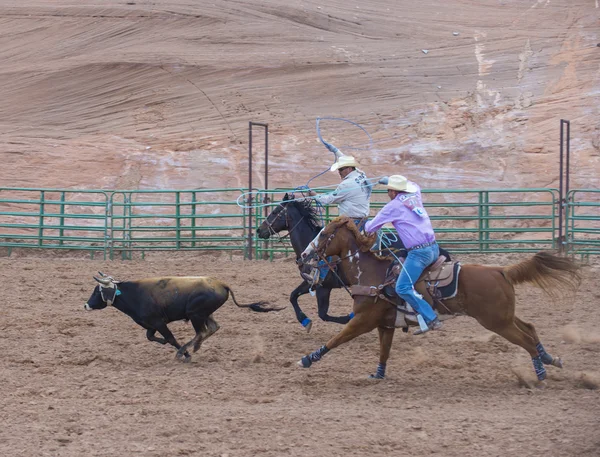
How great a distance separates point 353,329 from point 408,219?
1.13 m

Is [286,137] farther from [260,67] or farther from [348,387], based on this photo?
[348,387]

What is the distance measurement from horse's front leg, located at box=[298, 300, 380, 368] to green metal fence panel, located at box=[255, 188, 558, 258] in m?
8.54

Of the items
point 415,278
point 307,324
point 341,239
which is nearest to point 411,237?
point 415,278

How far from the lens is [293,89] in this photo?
93.7ft

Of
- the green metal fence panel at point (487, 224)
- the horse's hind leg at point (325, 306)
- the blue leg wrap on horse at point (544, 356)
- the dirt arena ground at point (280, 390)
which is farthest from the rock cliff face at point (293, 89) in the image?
the blue leg wrap on horse at point (544, 356)

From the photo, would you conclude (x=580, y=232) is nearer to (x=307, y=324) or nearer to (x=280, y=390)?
(x=307, y=324)

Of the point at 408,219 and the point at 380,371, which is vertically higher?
the point at 408,219

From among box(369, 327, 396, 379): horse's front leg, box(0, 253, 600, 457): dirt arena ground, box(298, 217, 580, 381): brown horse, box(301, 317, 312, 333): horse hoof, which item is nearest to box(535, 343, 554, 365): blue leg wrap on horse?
box(298, 217, 580, 381): brown horse

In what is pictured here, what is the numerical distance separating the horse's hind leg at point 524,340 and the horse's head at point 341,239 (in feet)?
4.93

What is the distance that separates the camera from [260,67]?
96.8ft

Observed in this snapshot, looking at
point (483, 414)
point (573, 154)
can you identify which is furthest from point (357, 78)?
point (483, 414)

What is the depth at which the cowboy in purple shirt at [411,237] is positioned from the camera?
294 inches

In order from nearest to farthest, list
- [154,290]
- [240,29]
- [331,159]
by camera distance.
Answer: [154,290] < [331,159] < [240,29]

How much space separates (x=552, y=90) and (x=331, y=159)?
803 centimetres
